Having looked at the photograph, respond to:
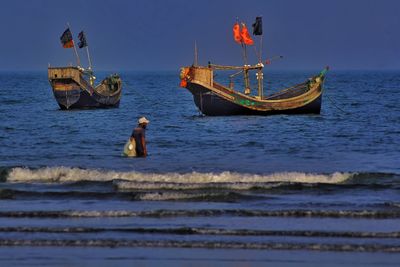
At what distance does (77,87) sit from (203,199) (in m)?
34.3

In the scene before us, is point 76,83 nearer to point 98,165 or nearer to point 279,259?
point 98,165

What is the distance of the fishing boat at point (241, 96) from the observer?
142ft

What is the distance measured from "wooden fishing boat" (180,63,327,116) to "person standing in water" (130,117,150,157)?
16.0 meters

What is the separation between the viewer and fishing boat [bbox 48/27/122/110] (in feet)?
170

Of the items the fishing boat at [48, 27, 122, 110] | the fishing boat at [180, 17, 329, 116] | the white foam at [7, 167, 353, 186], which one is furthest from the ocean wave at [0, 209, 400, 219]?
the fishing boat at [48, 27, 122, 110]

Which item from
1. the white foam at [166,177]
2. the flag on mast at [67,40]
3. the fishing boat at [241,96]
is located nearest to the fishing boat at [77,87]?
the flag on mast at [67,40]

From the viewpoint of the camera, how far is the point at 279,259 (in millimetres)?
14484

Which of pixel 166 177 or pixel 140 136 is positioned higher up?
pixel 140 136

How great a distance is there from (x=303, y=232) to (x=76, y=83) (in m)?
37.4

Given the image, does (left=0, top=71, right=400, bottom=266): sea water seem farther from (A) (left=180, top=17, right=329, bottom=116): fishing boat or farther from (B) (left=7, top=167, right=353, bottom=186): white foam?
(A) (left=180, top=17, right=329, bottom=116): fishing boat

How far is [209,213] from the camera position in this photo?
1800 centimetres

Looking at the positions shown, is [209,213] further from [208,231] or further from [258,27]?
[258,27]

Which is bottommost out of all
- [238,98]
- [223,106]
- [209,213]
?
[223,106]

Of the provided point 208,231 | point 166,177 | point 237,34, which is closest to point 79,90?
point 237,34
